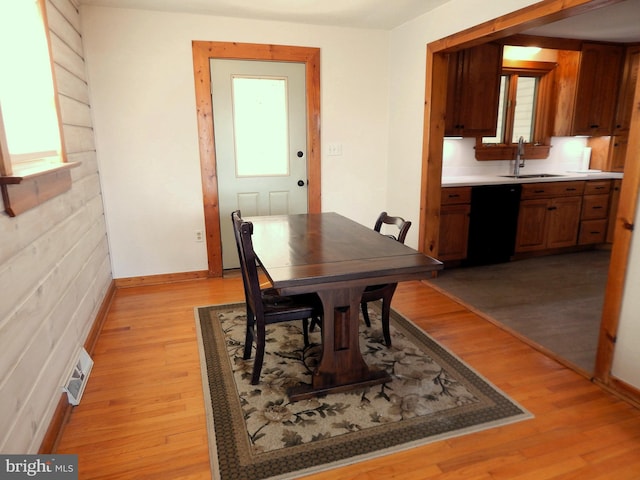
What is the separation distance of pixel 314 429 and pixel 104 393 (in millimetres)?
1128

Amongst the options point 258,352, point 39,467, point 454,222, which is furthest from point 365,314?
point 39,467

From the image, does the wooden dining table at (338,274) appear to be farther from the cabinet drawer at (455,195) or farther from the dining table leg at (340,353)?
the cabinet drawer at (455,195)

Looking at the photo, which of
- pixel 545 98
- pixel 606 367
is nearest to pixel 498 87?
pixel 545 98

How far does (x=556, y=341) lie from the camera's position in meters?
2.68

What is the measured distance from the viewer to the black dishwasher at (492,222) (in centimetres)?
408

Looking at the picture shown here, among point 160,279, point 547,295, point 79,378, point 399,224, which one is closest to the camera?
point 79,378

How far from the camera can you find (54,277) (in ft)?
6.53

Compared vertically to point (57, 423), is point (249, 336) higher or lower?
higher

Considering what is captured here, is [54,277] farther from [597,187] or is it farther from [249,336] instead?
[597,187]

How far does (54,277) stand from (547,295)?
3519 millimetres

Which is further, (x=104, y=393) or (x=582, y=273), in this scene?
(x=582, y=273)

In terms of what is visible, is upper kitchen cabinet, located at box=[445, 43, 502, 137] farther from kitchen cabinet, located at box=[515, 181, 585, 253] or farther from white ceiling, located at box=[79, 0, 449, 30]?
kitchen cabinet, located at box=[515, 181, 585, 253]

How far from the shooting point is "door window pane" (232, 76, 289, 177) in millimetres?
3814

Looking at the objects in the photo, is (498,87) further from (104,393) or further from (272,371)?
(104,393)
